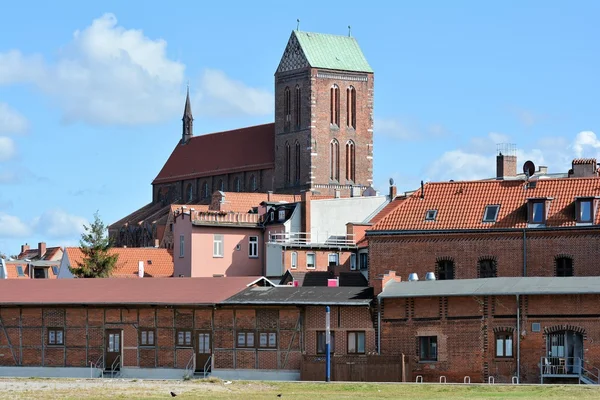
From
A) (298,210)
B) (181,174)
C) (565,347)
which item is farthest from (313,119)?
(565,347)

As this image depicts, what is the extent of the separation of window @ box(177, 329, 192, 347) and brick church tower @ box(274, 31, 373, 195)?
78851 millimetres

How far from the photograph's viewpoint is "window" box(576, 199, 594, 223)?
69500mm

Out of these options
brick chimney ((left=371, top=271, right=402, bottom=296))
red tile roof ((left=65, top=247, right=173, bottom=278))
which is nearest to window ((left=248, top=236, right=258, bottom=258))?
red tile roof ((left=65, top=247, right=173, bottom=278))

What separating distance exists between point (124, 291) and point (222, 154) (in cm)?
9303

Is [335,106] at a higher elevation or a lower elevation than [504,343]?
higher

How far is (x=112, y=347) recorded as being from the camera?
7025cm

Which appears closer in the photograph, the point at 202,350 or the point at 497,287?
the point at 497,287

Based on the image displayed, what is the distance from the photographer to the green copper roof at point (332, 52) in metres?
150

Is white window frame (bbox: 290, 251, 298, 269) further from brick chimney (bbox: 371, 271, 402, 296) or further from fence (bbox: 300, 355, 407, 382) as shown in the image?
fence (bbox: 300, 355, 407, 382)

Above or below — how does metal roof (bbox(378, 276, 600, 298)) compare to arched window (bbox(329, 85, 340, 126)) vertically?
below

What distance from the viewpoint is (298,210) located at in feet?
346

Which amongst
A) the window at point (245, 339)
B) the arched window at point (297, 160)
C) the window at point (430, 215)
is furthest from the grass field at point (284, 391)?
the arched window at point (297, 160)

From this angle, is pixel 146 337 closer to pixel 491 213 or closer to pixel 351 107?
pixel 491 213

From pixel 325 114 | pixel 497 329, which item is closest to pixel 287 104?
pixel 325 114
